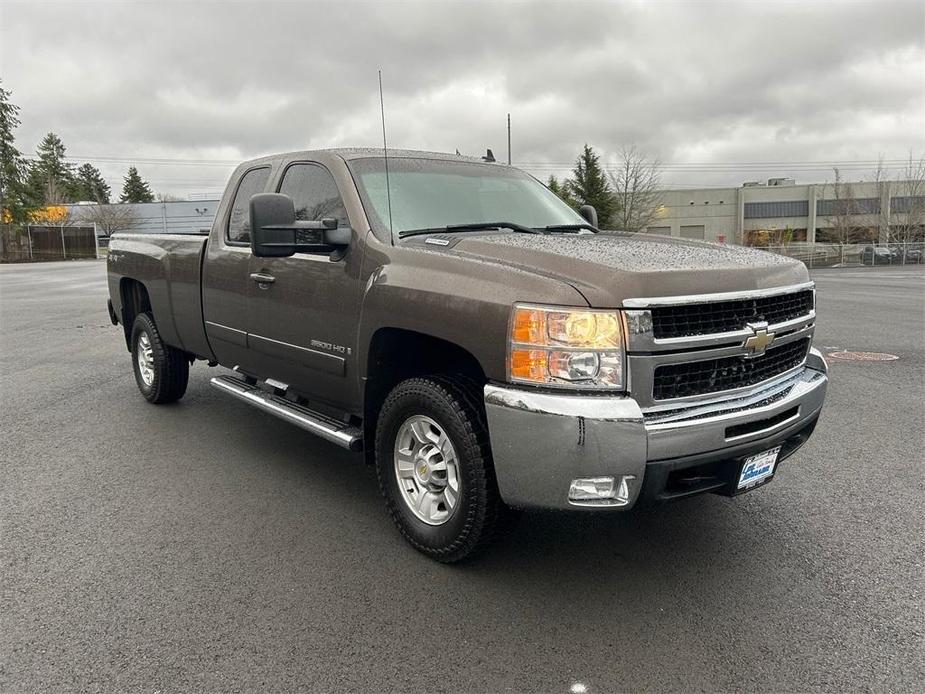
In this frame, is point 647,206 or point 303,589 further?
point 647,206

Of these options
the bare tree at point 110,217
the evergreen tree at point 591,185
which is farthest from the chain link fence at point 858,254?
the bare tree at point 110,217

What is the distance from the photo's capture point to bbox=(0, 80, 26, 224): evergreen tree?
52.5 metres

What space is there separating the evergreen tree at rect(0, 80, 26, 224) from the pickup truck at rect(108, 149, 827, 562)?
58.1m

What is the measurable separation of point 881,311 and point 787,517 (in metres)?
11.9

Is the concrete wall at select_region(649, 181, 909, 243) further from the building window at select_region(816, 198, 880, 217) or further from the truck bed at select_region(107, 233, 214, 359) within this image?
the truck bed at select_region(107, 233, 214, 359)

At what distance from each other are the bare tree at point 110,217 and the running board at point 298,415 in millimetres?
65175

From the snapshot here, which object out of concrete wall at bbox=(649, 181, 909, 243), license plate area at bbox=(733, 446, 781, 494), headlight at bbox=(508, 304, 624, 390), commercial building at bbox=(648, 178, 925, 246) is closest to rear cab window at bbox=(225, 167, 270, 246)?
headlight at bbox=(508, 304, 624, 390)

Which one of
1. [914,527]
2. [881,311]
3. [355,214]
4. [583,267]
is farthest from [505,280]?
[881,311]

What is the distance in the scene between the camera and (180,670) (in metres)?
2.56

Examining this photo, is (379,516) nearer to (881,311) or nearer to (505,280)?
(505,280)

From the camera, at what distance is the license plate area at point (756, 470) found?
3.05 meters

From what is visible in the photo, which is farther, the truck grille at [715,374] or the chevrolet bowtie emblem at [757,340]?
the chevrolet bowtie emblem at [757,340]

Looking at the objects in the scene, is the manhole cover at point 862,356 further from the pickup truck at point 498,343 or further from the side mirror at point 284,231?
the side mirror at point 284,231

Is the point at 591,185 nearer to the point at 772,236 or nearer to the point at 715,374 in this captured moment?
the point at 772,236
